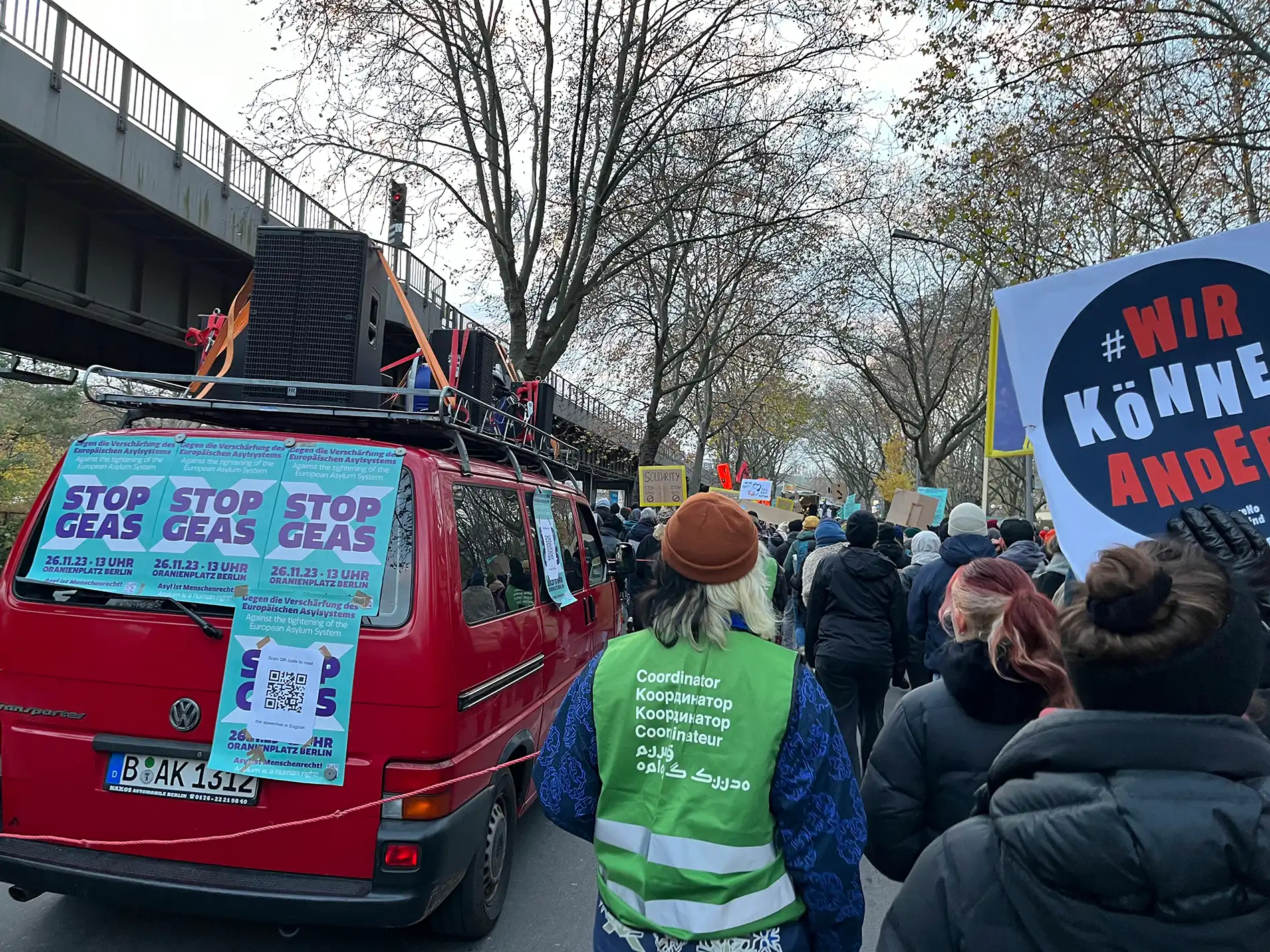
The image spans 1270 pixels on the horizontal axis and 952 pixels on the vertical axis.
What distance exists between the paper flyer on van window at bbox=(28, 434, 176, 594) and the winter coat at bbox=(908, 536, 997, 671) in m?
4.35

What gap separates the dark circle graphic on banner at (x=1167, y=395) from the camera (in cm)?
285

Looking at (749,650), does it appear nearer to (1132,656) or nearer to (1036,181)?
(1132,656)

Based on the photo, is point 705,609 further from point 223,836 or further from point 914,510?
point 914,510

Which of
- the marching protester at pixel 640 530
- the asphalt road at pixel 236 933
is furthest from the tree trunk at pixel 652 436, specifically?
the asphalt road at pixel 236 933

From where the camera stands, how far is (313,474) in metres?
3.38

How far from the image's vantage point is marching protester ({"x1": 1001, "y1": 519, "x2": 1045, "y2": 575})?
570 centimetres

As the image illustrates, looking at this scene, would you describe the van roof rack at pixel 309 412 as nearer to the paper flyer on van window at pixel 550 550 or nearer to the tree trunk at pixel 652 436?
the paper flyer on van window at pixel 550 550

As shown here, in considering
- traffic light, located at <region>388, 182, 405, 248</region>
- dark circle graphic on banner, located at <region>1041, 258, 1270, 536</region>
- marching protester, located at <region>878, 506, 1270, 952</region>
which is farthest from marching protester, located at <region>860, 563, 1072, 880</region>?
traffic light, located at <region>388, 182, 405, 248</region>

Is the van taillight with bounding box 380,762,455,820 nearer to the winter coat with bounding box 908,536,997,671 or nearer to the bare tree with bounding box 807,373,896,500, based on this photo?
the winter coat with bounding box 908,536,997,671

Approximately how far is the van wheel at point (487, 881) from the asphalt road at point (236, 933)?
0.10 meters

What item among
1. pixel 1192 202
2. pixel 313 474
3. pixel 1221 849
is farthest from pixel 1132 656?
pixel 1192 202

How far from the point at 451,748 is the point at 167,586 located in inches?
47.8

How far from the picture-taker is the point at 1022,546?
5.87 meters

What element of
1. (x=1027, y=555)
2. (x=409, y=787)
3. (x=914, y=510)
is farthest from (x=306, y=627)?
(x=914, y=510)
